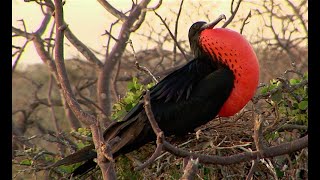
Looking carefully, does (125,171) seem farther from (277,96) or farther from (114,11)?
(114,11)

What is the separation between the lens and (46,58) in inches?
225

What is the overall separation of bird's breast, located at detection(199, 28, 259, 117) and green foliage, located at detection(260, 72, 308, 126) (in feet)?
0.59

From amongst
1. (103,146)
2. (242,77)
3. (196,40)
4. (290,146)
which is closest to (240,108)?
(242,77)

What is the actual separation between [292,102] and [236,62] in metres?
0.45

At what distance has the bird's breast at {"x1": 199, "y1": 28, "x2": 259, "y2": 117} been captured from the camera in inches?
133

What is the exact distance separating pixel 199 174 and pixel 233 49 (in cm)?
70

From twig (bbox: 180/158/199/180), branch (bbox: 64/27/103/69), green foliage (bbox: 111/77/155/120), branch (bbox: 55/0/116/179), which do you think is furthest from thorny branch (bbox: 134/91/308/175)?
Answer: branch (bbox: 64/27/103/69)

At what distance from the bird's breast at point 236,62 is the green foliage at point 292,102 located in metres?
0.18

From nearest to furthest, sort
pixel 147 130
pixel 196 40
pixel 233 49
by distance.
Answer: pixel 147 130 < pixel 233 49 < pixel 196 40

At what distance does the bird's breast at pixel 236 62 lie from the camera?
3.39 m

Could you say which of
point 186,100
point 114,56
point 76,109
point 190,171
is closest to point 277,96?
point 186,100

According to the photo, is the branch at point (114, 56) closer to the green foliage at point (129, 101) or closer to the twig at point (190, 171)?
the green foliage at point (129, 101)
